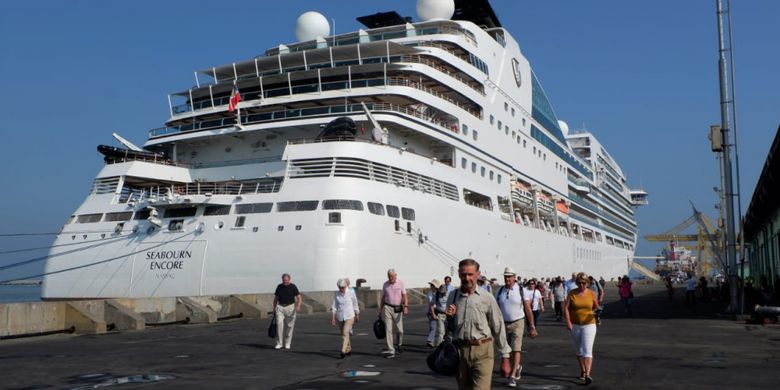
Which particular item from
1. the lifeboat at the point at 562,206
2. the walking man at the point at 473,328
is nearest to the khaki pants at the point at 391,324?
the walking man at the point at 473,328

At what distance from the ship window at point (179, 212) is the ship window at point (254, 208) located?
2400 millimetres

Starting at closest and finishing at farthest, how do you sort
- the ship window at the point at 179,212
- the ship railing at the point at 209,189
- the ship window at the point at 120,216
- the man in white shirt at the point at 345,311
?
the man in white shirt at the point at 345,311 < the ship railing at the point at 209,189 < the ship window at the point at 179,212 < the ship window at the point at 120,216

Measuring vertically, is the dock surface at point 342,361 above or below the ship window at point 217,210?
below

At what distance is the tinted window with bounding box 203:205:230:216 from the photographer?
26.2 meters

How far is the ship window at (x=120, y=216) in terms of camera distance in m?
27.6

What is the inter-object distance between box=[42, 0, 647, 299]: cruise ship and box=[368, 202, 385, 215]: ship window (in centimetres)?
8

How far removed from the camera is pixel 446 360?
18.8ft

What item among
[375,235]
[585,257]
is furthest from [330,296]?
[585,257]

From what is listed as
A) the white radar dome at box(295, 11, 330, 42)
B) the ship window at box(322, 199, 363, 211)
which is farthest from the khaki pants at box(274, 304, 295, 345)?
the white radar dome at box(295, 11, 330, 42)

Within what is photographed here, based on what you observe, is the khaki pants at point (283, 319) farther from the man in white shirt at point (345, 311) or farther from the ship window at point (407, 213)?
the ship window at point (407, 213)

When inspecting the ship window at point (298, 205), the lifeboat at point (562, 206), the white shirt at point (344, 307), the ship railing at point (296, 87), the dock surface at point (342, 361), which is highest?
the ship railing at point (296, 87)

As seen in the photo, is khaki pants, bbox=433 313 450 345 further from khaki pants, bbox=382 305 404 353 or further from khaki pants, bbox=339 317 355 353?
khaki pants, bbox=339 317 355 353

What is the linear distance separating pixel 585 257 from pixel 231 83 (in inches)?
1436

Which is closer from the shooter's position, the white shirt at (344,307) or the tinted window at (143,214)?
the white shirt at (344,307)
